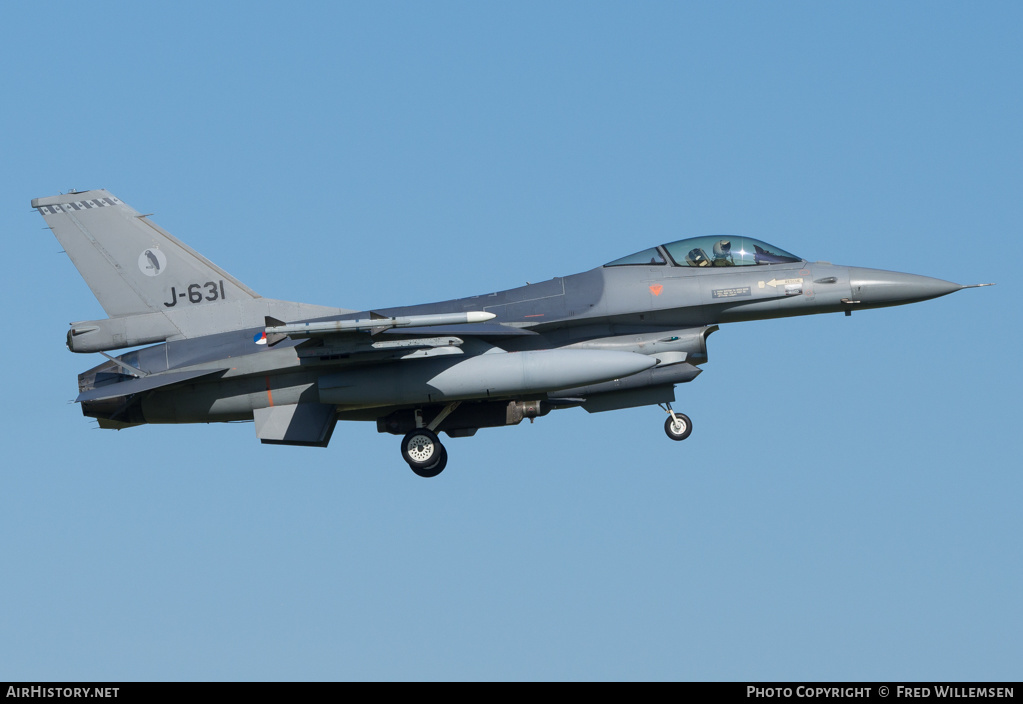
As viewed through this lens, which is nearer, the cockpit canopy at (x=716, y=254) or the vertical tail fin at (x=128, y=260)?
the cockpit canopy at (x=716, y=254)

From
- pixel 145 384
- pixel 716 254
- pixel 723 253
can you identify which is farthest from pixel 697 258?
pixel 145 384

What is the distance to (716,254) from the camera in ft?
60.4

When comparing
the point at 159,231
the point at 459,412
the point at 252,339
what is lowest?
the point at 459,412

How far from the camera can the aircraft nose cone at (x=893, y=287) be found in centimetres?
1808

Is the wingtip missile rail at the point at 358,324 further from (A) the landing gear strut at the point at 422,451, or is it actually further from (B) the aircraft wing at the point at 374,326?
(A) the landing gear strut at the point at 422,451

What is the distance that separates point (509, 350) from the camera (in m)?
18.4

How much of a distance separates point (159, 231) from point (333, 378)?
4.02 meters

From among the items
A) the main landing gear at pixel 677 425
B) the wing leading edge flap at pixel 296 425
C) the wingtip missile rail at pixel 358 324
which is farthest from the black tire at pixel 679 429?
the wing leading edge flap at pixel 296 425

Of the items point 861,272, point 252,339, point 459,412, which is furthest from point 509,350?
point 861,272

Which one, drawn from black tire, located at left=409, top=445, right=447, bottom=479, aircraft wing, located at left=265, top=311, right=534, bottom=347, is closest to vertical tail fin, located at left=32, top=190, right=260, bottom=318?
aircraft wing, located at left=265, top=311, right=534, bottom=347

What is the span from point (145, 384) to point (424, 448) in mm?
4113

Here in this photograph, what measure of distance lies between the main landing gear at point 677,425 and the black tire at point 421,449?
3.38 meters
